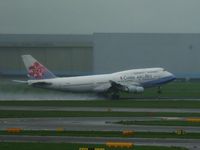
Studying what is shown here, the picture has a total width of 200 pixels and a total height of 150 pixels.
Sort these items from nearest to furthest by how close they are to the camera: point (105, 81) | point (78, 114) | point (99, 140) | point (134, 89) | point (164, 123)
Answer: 1. point (99, 140)
2. point (164, 123)
3. point (78, 114)
4. point (134, 89)
5. point (105, 81)

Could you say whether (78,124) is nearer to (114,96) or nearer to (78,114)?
(78,114)

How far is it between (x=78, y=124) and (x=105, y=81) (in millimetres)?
41509

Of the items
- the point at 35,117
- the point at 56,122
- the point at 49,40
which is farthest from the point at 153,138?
the point at 49,40

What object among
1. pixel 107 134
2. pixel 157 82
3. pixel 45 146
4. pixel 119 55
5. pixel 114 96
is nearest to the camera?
pixel 45 146

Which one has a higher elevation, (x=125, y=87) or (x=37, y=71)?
(x=37, y=71)

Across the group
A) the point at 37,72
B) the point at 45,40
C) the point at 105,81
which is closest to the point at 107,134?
the point at 37,72

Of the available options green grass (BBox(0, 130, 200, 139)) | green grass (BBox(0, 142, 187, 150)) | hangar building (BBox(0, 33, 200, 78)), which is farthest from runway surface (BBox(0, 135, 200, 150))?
hangar building (BBox(0, 33, 200, 78))

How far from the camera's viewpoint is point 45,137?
33500 mm

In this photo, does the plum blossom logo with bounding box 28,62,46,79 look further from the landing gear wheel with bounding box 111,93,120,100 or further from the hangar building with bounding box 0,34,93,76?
A: the hangar building with bounding box 0,34,93,76

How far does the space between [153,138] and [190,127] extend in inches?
290

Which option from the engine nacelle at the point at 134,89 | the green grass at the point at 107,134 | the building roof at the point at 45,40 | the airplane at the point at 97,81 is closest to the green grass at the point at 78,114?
the green grass at the point at 107,134

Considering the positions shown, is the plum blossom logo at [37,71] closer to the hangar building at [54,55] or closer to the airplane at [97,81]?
the airplane at [97,81]

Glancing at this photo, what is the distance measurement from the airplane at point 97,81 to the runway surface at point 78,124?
33.0 metres

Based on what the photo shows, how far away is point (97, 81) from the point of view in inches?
3258
